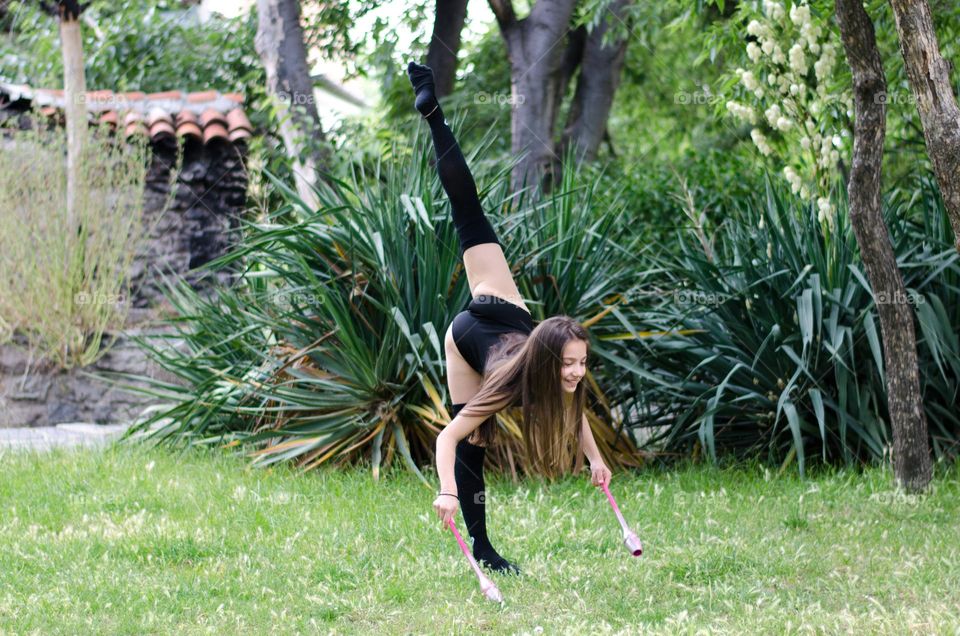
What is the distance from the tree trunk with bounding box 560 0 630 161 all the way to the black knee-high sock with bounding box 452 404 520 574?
761 cm

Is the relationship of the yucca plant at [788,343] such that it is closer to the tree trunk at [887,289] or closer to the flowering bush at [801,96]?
the flowering bush at [801,96]

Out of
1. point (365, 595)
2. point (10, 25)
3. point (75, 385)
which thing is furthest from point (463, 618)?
point (10, 25)

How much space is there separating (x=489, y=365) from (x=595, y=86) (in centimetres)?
812

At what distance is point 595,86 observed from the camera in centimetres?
1147

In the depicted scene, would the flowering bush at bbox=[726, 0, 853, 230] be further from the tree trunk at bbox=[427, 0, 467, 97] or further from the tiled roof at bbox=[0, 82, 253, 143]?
the tiled roof at bbox=[0, 82, 253, 143]

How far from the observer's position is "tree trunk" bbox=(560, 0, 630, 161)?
11.4m

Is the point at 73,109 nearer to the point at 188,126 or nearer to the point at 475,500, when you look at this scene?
the point at 188,126

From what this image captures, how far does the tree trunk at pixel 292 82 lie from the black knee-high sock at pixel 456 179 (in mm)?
4110

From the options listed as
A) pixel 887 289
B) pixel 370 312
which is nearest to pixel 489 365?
pixel 887 289

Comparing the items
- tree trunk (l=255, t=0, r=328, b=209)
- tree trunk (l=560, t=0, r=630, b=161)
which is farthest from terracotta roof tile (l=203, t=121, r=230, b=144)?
tree trunk (l=560, t=0, r=630, b=161)

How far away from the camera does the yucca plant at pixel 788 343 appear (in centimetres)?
598

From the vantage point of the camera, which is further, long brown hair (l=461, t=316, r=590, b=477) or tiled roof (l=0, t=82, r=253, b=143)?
tiled roof (l=0, t=82, r=253, b=143)

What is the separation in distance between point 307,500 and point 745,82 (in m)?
3.44

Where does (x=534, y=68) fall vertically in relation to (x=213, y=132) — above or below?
above
